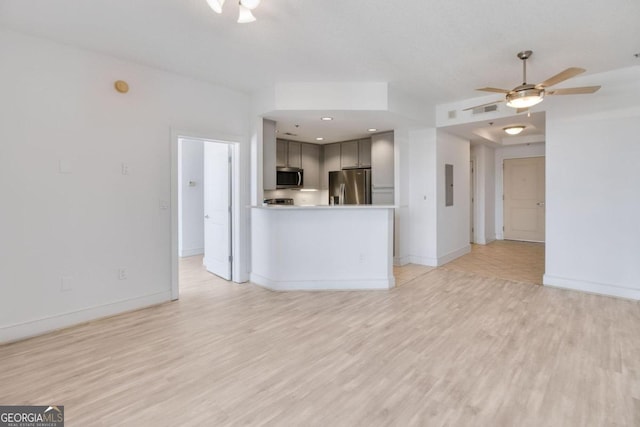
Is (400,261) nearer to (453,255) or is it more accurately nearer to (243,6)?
(453,255)

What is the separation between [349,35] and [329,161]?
4.32 m

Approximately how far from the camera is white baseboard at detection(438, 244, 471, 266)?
579 centimetres

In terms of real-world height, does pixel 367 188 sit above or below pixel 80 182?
above

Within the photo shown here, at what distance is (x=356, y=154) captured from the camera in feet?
21.9

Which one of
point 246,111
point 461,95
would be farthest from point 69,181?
point 461,95

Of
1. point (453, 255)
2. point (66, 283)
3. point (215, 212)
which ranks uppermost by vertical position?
point (215, 212)

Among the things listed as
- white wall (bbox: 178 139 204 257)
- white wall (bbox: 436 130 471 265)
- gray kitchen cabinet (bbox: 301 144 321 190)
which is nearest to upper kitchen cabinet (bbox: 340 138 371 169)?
gray kitchen cabinet (bbox: 301 144 321 190)

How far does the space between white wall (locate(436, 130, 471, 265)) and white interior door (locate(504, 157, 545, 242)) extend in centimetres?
231

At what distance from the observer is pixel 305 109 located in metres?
4.25

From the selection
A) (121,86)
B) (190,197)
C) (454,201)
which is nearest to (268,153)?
(121,86)

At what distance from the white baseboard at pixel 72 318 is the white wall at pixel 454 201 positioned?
4.58m

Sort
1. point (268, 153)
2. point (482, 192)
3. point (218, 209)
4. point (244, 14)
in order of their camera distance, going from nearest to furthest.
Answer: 1. point (244, 14)
2. point (268, 153)
3. point (218, 209)
4. point (482, 192)

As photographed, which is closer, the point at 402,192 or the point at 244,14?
the point at 244,14

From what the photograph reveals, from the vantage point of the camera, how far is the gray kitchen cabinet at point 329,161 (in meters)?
7.08
